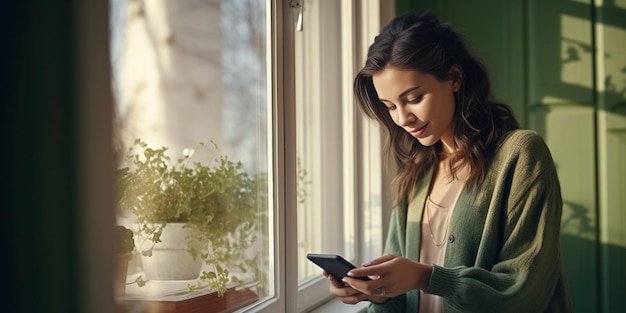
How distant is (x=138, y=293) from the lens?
1.17 m

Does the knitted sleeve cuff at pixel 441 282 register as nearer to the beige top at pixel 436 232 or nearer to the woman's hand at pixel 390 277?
the woman's hand at pixel 390 277

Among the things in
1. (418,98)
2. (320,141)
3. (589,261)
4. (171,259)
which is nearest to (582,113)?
(589,261)

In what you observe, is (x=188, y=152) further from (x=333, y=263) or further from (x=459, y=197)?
(x=459, y=197)

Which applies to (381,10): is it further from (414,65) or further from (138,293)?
(138,293)

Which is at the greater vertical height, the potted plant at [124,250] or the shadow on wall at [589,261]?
the potted plant at [124,250]

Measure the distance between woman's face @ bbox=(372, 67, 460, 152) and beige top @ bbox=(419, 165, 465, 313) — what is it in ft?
0.59

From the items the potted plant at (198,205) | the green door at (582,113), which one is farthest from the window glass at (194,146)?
the green door at (582,113)

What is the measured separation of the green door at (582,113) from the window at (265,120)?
2.07 feet

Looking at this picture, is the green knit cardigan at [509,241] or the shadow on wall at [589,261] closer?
the green knit cardigan at [509,241]

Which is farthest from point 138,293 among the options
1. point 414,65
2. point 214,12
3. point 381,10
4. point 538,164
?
point 381,10

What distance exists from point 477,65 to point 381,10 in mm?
1015

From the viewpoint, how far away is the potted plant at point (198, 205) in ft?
3.89

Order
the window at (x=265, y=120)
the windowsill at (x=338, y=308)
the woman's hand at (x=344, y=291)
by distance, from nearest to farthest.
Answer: the window at (x=265, y=120) < the woman's hand at (x=344, y=291) < the windowsill at (x=338, y=308)

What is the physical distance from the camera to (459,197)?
5.05 feet
